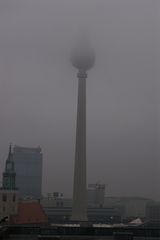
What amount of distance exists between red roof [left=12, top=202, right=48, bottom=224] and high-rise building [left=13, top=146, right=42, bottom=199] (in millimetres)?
99282

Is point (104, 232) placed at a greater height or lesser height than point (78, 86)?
lesser

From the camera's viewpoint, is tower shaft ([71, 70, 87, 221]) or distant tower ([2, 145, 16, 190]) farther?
tower shaft ([71, 70, 87, 221])

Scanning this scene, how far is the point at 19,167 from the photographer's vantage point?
539ft

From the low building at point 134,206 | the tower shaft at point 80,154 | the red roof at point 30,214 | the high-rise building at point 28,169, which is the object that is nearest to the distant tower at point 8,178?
the red roof at point 30,214

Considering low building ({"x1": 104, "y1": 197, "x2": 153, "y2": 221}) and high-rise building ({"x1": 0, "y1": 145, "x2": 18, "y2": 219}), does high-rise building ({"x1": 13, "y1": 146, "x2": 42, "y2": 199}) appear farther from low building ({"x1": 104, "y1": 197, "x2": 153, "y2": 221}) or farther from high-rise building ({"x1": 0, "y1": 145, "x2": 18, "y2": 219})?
high-rise building ({"x1": 0, "y1": 145, "x2": 18, "y2": 219})

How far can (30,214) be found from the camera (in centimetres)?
6038

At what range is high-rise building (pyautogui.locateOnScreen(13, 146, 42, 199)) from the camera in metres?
163

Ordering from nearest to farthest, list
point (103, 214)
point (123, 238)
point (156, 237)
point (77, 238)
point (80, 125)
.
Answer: point (123, 238)
point (77, 238)
point (156, 237)
point (80, 125)
point (103, 214)

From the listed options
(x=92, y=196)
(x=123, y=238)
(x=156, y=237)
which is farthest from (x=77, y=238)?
(x=92, y=196)

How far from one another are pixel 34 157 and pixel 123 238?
14238cm

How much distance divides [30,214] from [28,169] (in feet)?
345

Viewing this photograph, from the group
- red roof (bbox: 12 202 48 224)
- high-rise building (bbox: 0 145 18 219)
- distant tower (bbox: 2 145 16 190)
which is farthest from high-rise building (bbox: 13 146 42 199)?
high-rise building (bbox: 0 145 18 219)

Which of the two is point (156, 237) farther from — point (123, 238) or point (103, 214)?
point (103, 214)

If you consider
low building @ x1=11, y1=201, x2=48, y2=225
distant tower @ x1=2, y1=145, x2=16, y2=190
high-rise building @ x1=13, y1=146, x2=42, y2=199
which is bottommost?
low building @ x1=11, y1=201, x2=48, y2=225
